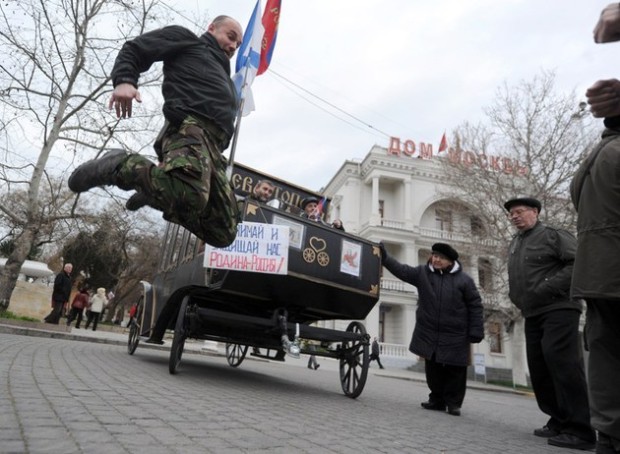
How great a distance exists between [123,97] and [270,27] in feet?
28.1

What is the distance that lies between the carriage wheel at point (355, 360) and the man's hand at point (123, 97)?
426cm

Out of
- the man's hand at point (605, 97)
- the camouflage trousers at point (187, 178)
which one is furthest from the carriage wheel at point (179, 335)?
the man's hand at point (605, 97)

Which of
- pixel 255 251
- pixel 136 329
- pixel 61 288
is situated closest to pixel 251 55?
pixel 255 251

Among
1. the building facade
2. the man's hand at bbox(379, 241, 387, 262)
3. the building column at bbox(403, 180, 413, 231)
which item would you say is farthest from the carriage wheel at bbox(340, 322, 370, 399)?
the building column at bbox(403, 180, 413, 231)

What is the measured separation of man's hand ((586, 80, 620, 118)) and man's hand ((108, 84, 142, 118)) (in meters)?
2.51

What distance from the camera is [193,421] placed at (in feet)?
9.74

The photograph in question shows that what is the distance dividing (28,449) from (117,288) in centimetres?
4886

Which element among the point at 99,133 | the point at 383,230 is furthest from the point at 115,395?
the point at 383,230

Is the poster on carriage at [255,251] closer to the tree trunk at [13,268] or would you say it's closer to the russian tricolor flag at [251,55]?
the russian tricolor flag at [251,55]

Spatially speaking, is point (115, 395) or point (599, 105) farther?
point (115, 395)

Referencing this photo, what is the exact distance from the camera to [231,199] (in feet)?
10.3

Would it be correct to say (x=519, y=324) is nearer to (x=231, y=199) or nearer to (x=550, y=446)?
(x=550, y=446)

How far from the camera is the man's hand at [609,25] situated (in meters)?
1.95

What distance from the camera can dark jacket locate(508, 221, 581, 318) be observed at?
4484mm
